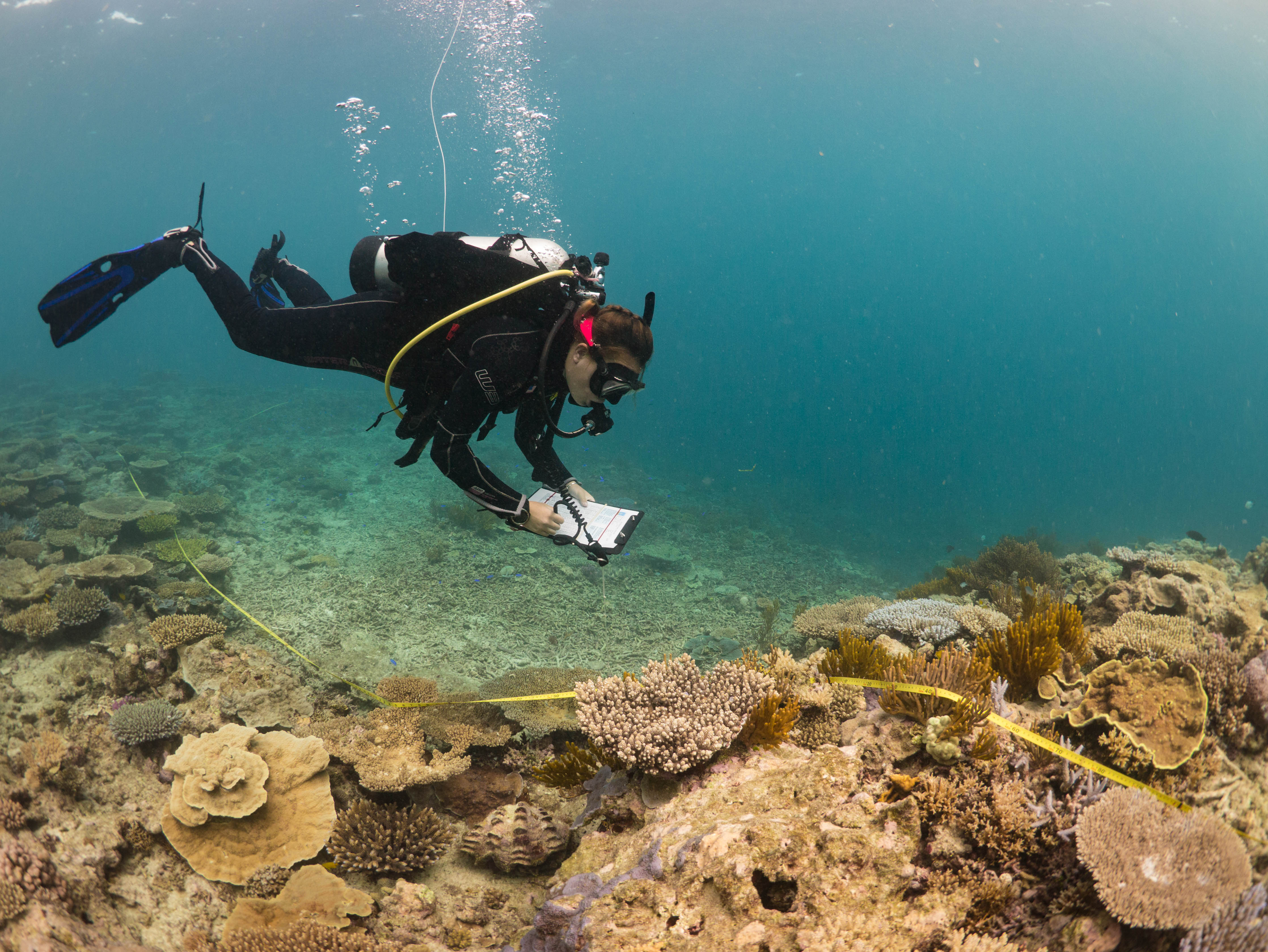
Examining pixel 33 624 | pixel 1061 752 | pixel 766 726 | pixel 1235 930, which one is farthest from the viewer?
pixel 33 624

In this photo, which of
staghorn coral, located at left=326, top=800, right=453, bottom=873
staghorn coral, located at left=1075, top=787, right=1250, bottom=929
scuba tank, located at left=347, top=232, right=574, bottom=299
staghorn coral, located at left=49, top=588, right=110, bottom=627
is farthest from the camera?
Answer: staghorn coral, located at left=49, top=588, right=110, bottom=627

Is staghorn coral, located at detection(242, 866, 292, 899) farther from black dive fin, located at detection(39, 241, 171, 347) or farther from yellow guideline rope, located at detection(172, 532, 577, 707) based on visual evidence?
black dive fin, located at detection(39, 241, 171, 347)

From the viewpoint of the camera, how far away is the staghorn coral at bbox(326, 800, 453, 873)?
3.54 metres

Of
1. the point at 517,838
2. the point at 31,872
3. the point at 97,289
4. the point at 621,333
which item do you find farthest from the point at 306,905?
the point at 97,289

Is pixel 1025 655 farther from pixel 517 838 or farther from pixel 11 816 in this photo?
pixel 11 816

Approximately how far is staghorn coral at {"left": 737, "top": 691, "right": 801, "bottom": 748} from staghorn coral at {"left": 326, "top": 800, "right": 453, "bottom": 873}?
90.5 inches

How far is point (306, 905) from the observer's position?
3236 millimetres

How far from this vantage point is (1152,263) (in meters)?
107

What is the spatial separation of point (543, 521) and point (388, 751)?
2.27m

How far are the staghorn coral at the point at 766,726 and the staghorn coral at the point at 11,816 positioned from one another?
15.7 ft

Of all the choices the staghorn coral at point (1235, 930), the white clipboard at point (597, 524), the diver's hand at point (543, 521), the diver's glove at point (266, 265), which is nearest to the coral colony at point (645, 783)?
the staghorn coral at point (1235, 930)

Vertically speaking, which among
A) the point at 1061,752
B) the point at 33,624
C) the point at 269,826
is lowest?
the point at 33,624

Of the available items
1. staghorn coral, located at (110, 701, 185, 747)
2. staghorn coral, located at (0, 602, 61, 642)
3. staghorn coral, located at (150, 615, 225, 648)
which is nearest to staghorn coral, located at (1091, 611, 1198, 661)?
A: staghorn coral, located at (110, 701, 185, 747)

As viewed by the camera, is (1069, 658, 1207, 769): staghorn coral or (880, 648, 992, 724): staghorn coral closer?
(1069, 658, 1207, 769): staghorn coral
